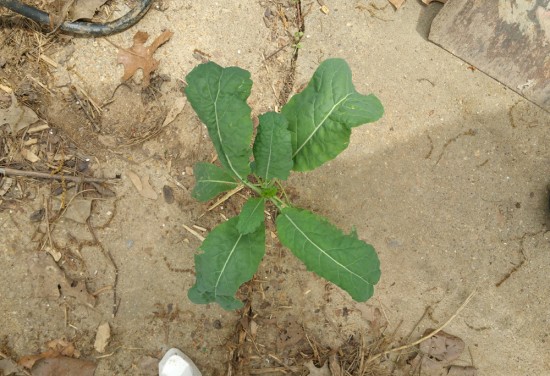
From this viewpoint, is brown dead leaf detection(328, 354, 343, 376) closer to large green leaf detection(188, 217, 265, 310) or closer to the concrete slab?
the concrete slab

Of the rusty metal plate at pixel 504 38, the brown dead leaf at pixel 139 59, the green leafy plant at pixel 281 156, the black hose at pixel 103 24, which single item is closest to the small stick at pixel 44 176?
the brown dead leaf at pixel 139 59

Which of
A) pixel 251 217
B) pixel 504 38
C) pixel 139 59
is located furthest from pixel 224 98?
pixel 504 38

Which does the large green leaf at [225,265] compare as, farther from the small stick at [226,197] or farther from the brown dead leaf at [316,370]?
the brown dead leaf at [316,370]

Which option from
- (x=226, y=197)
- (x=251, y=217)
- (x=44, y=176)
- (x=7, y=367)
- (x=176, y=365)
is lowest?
(x=7, y=367)

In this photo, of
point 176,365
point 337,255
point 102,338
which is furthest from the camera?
point 102,338

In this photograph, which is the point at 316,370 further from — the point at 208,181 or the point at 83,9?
the point at 83,9

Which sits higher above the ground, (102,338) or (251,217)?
(251,217)

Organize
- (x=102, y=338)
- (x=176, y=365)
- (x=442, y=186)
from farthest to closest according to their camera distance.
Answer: (x=442, y=186) < (x=102, y=338) < (x=176, y=365)
